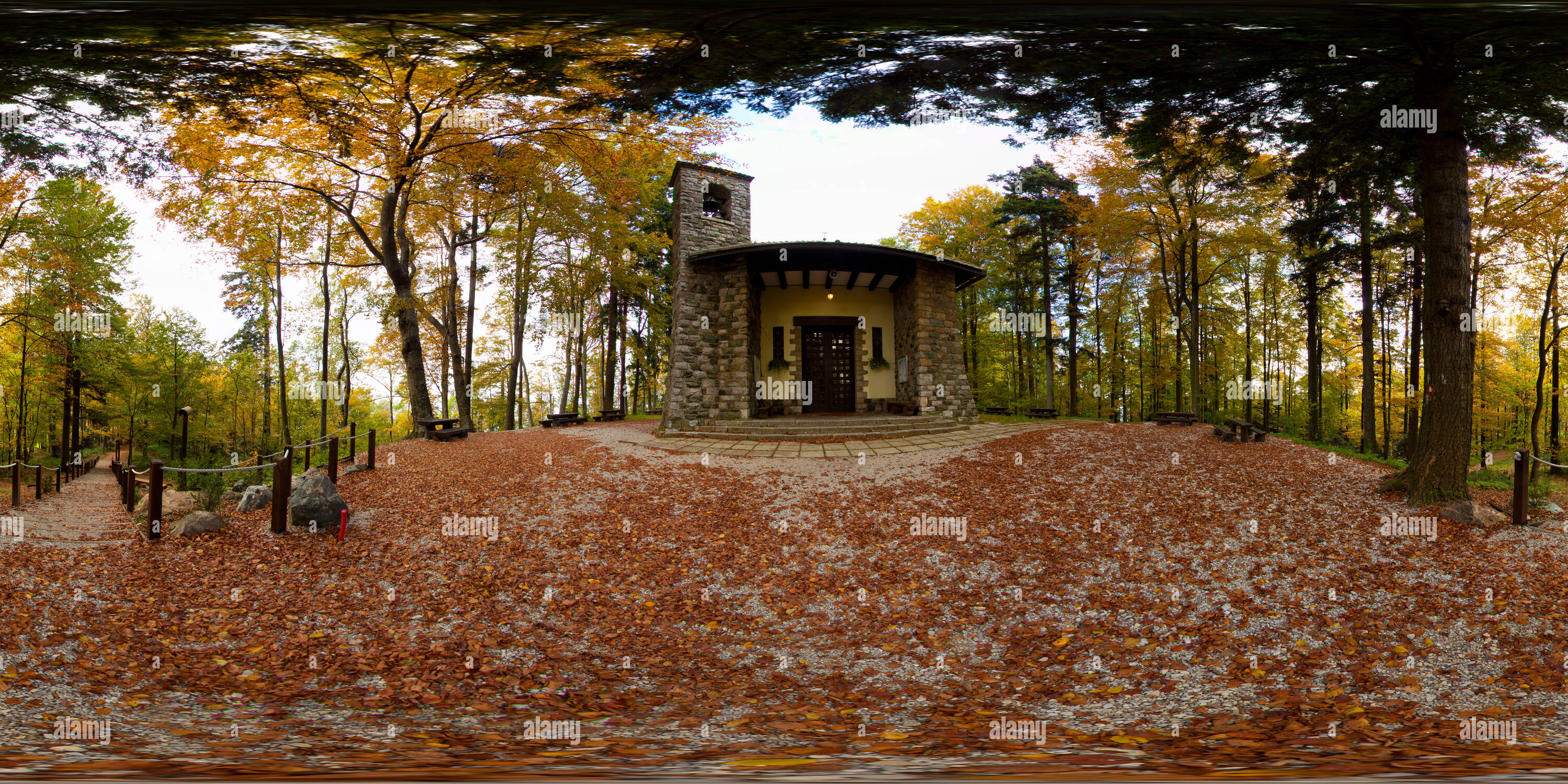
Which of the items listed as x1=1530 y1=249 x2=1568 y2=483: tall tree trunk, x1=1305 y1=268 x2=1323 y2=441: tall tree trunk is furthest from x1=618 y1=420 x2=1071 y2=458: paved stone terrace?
x1=1530 y1=249 x2=1568 y2=483: tall tree trunk

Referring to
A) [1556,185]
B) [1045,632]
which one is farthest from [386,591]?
[1556,185]

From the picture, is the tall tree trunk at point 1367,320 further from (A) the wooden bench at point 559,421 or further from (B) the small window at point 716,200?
(A) the wooden bench at point 559,421

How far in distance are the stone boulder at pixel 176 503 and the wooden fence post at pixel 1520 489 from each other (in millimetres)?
10903

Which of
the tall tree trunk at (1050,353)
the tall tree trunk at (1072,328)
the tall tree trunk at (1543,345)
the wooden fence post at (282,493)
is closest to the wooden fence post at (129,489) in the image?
the wooden fence post at (282,493)

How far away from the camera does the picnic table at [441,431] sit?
29.0 feet

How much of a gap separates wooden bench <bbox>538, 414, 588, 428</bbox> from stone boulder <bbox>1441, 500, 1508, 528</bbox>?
15632mm

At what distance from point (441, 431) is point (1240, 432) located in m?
12.2

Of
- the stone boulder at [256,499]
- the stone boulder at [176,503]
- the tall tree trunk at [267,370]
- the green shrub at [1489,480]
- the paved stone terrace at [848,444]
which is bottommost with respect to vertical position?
the stone boulder at [176,503]

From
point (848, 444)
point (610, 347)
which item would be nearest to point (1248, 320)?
point (848, 444)

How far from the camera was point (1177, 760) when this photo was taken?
1539mm

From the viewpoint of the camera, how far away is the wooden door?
12.5 m

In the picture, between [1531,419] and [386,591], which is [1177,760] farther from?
[1531,419]

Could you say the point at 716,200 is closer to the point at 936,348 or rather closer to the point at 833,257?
the point at 833,257

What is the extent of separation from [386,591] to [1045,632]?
3.93 m
